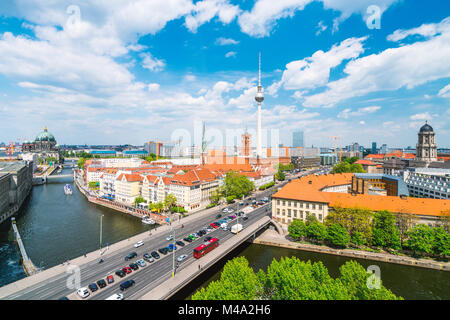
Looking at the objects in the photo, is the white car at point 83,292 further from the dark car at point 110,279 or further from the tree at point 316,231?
the tree at point 316,231

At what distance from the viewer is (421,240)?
35.1m

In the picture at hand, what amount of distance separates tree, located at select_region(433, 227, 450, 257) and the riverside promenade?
70.8 inches

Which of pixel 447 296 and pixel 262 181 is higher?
pixel 262 181

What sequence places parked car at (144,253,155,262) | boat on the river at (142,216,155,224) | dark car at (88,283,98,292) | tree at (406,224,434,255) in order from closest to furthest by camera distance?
dark car at (88,283,98,292) → parked car at (144,253,155,262) → tree at (406,224,434,255) → boat on the river at (142,216,155,224)

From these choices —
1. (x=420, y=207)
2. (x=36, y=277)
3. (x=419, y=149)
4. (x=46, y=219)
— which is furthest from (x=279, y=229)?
(x=419, y=149)

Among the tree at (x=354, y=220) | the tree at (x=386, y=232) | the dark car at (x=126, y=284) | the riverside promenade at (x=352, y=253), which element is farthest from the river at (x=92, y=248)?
the dark car at (x=126, y=284)

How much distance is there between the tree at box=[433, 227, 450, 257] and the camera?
3412cm

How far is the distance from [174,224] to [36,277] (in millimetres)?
23973

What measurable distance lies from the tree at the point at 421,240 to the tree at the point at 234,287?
1113 inches

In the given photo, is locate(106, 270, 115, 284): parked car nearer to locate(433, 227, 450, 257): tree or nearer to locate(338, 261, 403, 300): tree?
locate(338, 261, 403, 300): tree

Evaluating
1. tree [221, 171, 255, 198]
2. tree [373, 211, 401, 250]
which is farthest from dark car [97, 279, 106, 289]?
tree [221, 171, 255, 198]

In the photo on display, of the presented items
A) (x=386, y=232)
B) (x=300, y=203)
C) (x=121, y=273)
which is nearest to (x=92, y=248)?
(x=121, y=273)
